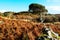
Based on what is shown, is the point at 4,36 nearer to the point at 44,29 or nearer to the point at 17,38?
the point at 17,38

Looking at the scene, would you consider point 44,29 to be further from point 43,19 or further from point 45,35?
point 43,19

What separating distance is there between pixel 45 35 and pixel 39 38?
1073 mm

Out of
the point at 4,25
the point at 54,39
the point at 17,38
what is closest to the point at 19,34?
the point at 17,38

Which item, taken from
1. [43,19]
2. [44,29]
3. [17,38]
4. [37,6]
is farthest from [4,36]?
[37,6]

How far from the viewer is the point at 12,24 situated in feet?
100

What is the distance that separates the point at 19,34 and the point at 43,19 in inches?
1135

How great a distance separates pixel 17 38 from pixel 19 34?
0.75 metres

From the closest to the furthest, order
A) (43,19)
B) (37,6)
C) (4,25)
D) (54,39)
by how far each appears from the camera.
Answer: (54,39) → (4,25) → (43,19) → (37,6)

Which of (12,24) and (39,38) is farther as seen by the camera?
(12,24)

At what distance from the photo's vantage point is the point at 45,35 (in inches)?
1129

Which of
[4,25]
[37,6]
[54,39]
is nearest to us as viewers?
[54,39]

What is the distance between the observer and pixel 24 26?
31.2 m

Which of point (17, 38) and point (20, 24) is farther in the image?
point (20, 24)

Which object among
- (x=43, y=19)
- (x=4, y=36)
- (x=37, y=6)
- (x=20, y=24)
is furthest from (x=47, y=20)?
(x=4, y=36)
